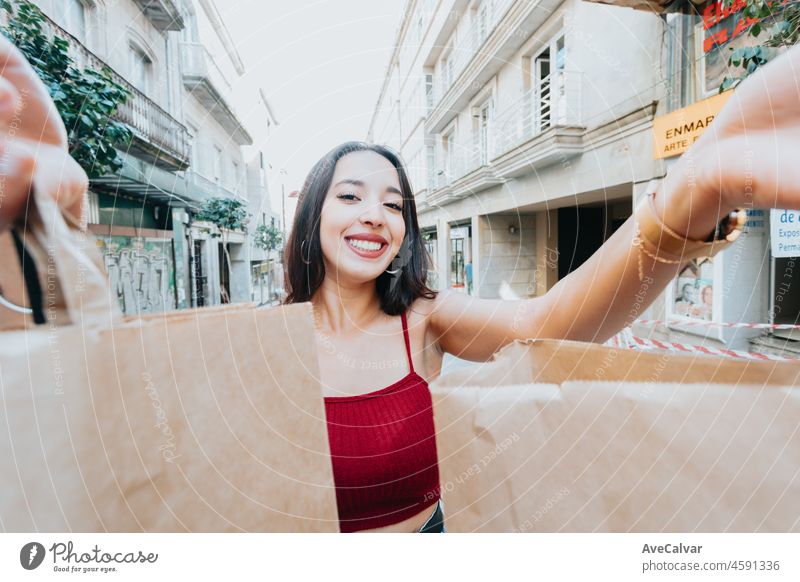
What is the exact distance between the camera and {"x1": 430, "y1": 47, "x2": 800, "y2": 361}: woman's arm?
23cm

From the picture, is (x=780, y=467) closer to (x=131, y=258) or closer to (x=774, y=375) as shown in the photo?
(x=774, y=375)

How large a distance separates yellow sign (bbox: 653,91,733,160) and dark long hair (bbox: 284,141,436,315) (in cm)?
32

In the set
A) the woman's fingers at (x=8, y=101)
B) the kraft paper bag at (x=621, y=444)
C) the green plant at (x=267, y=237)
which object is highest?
the woman's fingers at (x=8, y=101)

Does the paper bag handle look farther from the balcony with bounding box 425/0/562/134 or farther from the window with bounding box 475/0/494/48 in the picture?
the window with bounding box 475/0/494/48

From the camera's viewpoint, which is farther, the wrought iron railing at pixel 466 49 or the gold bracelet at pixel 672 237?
the wrought iron railing at pixel 466 49

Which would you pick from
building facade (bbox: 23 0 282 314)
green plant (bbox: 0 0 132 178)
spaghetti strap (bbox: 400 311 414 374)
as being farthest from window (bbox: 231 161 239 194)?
spaghetti strap (bbox: 400 311 414 374)

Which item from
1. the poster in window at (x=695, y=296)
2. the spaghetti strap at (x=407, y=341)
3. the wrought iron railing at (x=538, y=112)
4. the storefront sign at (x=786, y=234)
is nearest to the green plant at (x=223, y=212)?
the spaghetti strap at (x=407, y=341)

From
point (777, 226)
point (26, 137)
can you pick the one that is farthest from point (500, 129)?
point (26, 137)

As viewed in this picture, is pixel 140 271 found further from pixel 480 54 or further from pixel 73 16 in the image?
pixel 480 54

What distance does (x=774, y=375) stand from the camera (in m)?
0.18

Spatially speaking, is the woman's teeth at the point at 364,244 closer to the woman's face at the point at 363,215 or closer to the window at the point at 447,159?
the woman's face at the point at 363,215

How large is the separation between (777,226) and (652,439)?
24.7 inches

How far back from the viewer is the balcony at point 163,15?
0.38 meters

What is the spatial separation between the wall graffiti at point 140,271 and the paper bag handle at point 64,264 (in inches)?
2.0
